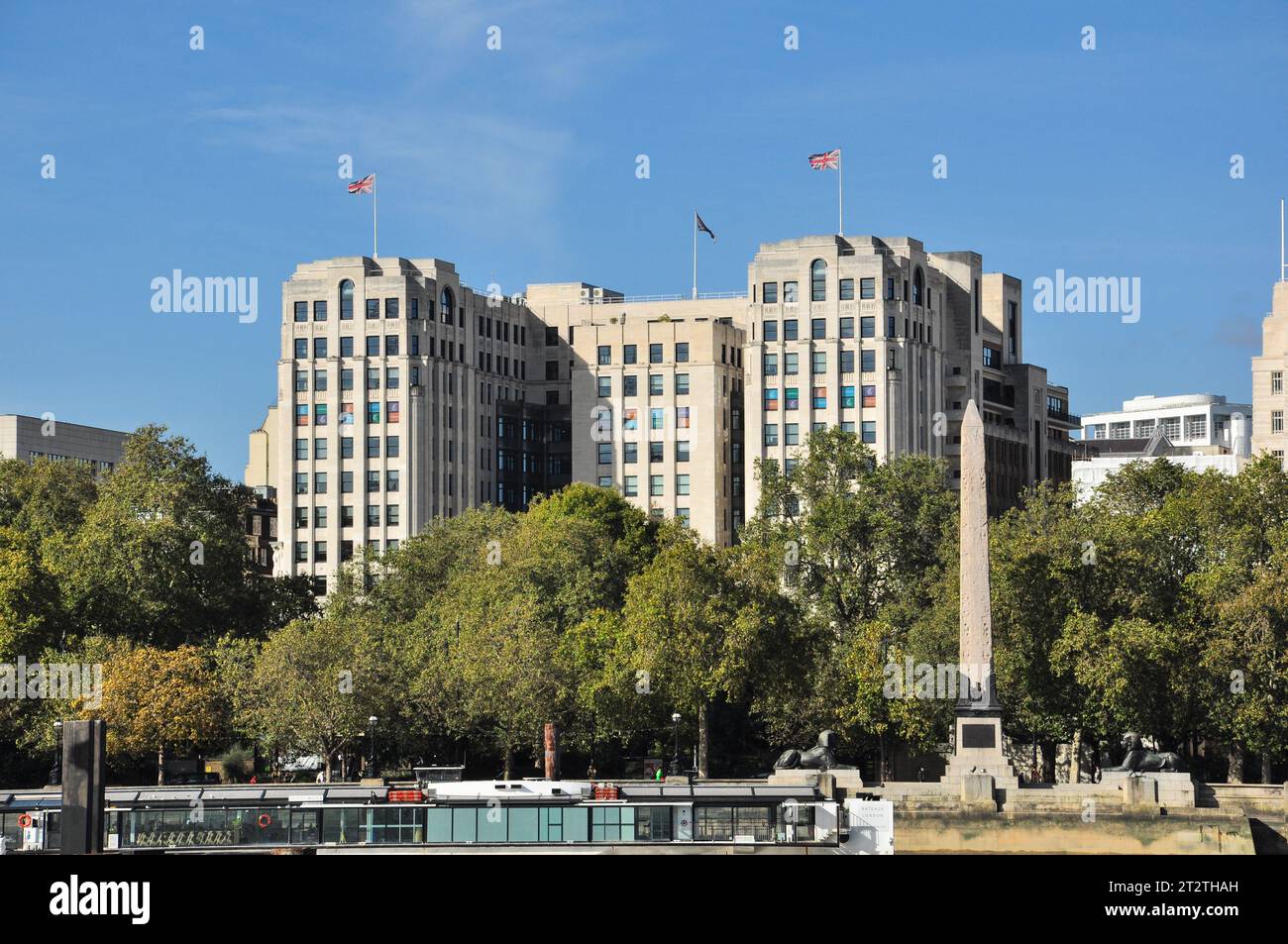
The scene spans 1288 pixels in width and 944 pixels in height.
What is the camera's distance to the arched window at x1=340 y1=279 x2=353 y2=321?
17262 cm

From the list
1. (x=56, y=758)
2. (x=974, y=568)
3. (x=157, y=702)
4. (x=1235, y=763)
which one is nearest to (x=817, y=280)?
(x=157, y=702)

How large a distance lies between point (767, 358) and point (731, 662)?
68.4m

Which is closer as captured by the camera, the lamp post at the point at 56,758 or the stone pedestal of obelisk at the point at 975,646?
the stone pedestal of obelisk at the point at 975,646

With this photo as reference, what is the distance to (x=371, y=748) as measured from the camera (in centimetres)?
10756

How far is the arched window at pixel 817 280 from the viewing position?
6535 inches

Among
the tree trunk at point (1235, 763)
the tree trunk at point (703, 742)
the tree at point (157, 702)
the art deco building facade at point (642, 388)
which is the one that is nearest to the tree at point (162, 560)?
the tree at point (157, 702)

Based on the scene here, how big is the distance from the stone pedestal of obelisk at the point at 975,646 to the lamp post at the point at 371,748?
85.7 ft

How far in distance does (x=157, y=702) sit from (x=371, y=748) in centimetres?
943

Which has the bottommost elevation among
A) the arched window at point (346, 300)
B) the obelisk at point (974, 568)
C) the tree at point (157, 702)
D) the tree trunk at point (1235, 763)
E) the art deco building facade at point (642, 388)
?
the tree trunk at point (1235, 763)

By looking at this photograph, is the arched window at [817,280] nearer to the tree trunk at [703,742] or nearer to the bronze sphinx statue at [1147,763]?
the tree trunk at [703,742]

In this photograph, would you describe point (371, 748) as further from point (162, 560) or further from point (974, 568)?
point (974, 568)

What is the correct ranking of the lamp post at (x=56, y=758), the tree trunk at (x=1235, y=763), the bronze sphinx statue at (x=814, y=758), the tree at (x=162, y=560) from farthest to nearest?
the tree at (x=162, y=560) → the lamp post at (x=56, y=758) → the tree trunk at (x=1235, y=763) → the bronze sphinx statue at (x=814, y=758)

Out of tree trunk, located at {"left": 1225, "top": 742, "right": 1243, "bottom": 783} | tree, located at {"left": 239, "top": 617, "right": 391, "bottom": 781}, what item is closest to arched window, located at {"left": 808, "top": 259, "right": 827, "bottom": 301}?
tree, located at {"left": 239, "top": 617, "right": 391, "bottom": 781}
